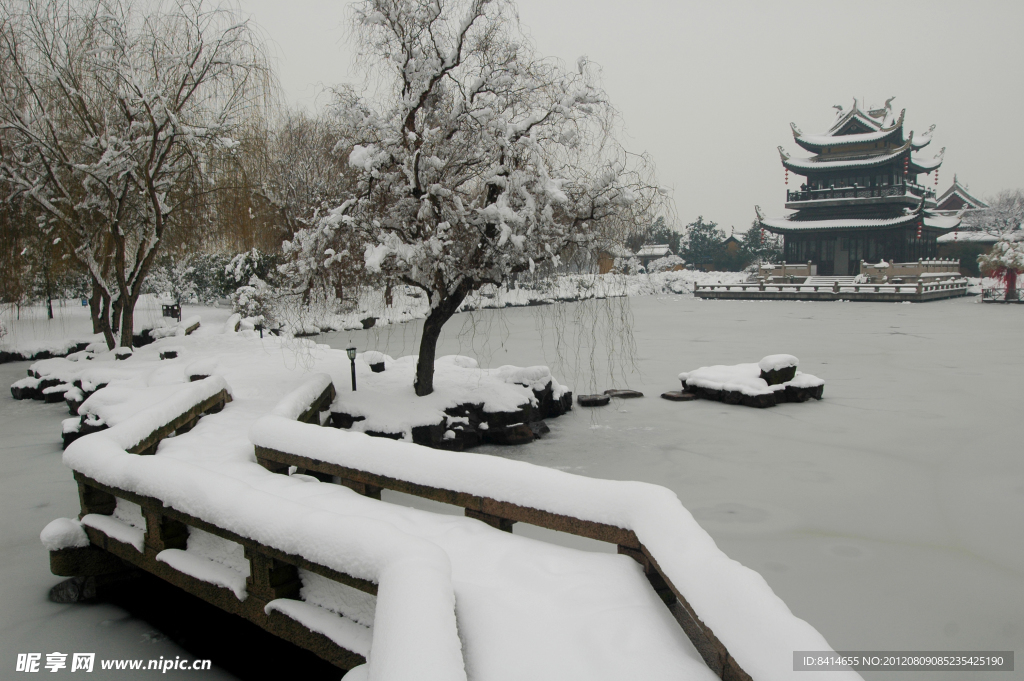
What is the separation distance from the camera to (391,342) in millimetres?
17656

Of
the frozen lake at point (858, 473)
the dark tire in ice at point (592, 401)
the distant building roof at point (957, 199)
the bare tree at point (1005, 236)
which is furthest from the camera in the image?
the distant building roof at point (957, 199)

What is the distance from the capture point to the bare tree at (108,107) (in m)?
10.2

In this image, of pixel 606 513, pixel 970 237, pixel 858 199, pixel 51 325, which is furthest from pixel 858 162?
pixel 606 513

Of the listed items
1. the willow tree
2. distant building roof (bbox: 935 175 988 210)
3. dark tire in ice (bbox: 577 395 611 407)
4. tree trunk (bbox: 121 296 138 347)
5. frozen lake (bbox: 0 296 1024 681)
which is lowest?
frozen lake (bbox: 0 296 1024 681)

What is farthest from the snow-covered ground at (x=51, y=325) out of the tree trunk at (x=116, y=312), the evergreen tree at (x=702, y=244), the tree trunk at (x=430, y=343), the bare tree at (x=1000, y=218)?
the bare tree at (x=1000, y=218)

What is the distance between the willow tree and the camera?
739 centimetres

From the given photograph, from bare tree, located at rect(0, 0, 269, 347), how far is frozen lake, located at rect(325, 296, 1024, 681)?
676cm

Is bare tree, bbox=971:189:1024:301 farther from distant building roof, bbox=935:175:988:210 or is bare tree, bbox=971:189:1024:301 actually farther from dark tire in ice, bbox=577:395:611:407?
dark tire in ice, bbox=577:395:611:407

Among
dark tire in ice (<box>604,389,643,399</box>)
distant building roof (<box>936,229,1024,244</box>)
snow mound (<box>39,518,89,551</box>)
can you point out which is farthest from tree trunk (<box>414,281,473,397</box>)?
distant building roof (<box>936,229,1024,244</box>)

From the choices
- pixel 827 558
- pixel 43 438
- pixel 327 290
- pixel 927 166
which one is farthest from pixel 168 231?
pixel 927 166

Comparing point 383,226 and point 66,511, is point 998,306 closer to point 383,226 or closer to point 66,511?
point 383,226

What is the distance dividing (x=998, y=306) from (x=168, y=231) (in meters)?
29.9

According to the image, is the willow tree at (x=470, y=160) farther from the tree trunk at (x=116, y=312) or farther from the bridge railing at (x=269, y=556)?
the tree trunk at (x=116, y=312)

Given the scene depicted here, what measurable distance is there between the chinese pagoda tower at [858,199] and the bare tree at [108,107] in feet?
110
